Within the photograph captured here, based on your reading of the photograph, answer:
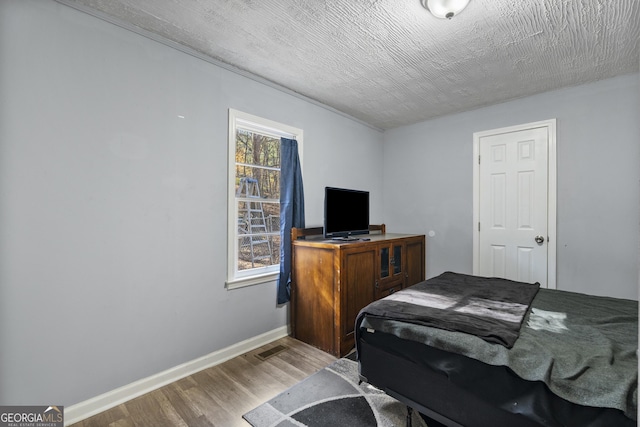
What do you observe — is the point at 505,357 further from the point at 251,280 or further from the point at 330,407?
the point at 251,280

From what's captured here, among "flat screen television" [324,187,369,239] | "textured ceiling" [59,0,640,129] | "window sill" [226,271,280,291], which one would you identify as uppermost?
"textured ceiling" [59,0,640,129]

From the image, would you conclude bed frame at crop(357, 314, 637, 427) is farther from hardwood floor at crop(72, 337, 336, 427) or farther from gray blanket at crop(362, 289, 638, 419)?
hardwood floor at crop(72, 337, 336, 427)

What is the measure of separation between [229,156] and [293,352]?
72.5 inches

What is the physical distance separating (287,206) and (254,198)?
1.10ft

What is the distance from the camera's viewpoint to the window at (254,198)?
2561mm

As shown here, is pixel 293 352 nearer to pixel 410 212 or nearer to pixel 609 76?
pixel 410 212

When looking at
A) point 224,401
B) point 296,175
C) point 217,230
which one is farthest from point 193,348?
point 296,175

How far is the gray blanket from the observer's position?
103cm

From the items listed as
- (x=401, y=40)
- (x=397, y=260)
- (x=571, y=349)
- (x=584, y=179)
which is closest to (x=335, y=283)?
(x=397, y=260)

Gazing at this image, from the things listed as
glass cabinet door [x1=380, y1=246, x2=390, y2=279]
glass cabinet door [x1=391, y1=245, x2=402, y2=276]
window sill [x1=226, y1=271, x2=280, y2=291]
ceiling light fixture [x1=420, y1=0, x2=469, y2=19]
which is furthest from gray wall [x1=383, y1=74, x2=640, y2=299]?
window sill [x1=226, y1=271, x2=280, y2=291]

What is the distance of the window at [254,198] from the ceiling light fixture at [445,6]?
1.62 metres

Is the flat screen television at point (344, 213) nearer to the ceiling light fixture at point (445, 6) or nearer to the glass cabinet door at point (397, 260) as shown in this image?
the glass cabinet door at point (397, 260)

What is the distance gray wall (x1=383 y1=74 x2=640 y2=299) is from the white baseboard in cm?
266

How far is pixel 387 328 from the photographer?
1.57 meters
